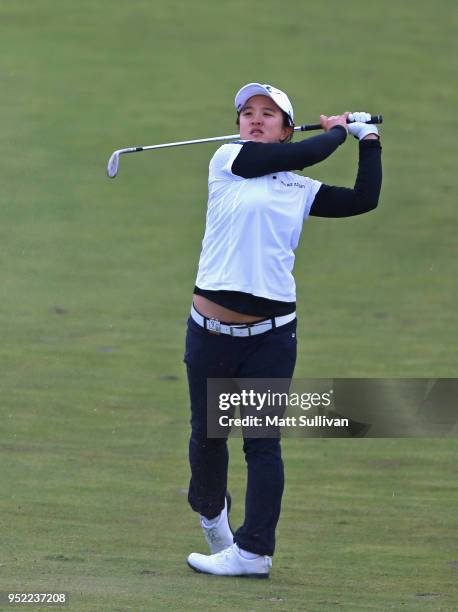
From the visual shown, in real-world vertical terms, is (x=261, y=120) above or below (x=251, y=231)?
above

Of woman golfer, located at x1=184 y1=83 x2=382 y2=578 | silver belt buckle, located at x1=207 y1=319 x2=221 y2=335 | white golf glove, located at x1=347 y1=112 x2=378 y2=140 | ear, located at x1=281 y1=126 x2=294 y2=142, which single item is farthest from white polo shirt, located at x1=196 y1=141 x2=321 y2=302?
white golf glove, located at x1=347 y1=112 x2=378 y2=140

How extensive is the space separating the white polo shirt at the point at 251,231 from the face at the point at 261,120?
140mm

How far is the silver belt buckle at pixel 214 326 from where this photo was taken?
5.57 meters

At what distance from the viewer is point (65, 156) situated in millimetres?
14914

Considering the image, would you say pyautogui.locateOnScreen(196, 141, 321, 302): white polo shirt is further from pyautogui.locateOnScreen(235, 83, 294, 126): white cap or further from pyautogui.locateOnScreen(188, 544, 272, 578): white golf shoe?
pyautogui.locateOnScreen(188, 544, 272, 578): white golf shoe

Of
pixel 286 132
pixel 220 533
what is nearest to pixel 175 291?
pixel 220 533

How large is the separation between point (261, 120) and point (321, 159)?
0.32 metres

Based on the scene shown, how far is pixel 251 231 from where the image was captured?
5.48 m

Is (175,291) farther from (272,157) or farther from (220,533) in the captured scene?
(272,157)

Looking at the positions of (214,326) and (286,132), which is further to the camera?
(286,132)

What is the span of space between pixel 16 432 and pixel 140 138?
7428 millimetres

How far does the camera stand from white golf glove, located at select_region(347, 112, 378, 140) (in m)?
5.78

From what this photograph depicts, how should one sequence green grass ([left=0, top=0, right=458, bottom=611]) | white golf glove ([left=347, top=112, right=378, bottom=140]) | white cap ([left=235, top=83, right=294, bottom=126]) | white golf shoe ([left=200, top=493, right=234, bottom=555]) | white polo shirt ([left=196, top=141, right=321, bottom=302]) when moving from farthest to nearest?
green grass ([left=0, top=0, right=458, bottom=611]) → white golf shoe ([left=200, top=493, right=234, bottom=555]) → white golf glove ([left=347, top=112, right=378, bottom=140]) → white cap ([left=235, top=83, right=294, bottom=126]) → white polo shirt ([left=196, top=141, right=321, bottom=302])

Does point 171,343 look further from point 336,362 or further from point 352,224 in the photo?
point 352,224
